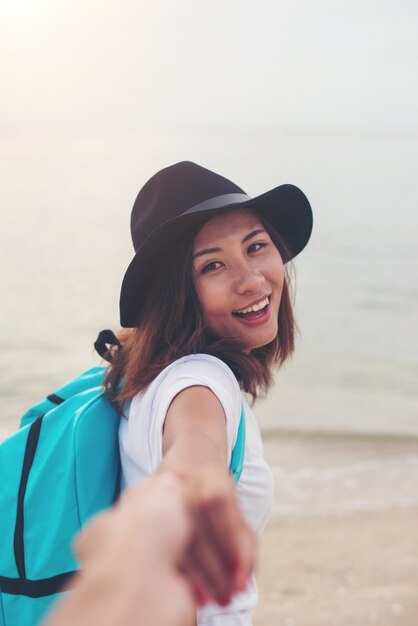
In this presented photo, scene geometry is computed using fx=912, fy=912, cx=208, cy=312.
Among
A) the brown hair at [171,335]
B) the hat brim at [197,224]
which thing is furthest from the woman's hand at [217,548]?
the hat brim at [197,224]

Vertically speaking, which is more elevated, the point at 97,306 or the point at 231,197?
the point at 231,197

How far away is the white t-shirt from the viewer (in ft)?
6.02

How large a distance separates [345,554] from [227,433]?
3.83m

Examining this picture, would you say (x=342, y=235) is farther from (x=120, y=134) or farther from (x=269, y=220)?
(x=120, y=134)

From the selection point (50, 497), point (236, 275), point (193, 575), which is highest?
point (193, 575)

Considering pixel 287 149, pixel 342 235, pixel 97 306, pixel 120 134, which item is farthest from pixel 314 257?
pixel 120 134

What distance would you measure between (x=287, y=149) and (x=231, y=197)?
55.7 meters

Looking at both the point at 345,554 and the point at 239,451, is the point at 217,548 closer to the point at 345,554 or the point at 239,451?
the point at 239,451

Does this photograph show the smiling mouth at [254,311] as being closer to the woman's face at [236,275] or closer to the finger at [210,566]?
the woman's face at [236,275]

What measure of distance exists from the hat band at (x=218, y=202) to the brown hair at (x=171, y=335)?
0.17 feet

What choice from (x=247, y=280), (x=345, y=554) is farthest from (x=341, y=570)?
(x=247, y=280)

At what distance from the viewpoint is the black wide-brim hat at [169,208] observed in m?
2.23

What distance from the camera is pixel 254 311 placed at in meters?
2.38

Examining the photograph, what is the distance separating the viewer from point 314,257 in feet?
58.2
